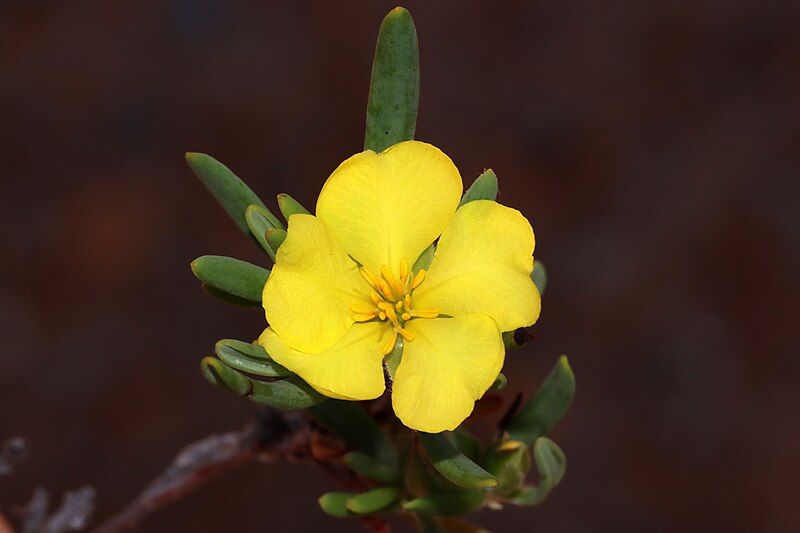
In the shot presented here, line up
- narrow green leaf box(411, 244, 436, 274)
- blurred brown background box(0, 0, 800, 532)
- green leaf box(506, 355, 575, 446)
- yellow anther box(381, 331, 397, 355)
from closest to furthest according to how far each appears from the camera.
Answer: yellow anther box(381, 331, 397, 355), narrow green leaf box(411, 244, 436, 274), green leaf box(506, 355, 575, 446), blurred brown background box(0, 0, 800, 532)

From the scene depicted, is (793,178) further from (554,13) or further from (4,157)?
(4,157)

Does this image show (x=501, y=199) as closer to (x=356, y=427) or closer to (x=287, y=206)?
(x=356, y=427)

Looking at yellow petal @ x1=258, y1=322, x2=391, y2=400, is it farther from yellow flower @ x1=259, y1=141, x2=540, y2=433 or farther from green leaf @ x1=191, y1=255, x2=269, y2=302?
green leaf @ x1=191, y1=255, x2=269, y2=302

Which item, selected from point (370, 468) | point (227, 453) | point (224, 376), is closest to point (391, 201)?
point (224, 376)

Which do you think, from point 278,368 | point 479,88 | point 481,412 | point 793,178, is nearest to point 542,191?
point 479,88

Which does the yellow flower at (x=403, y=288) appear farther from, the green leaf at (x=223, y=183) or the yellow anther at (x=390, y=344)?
the green leaf at (x=223, y=183)

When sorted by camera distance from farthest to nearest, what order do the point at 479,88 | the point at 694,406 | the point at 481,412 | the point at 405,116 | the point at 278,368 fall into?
the point at 479,88 < the point at 694,406 < the point at 481,412 < the point at 405,116 < the point at 278,368

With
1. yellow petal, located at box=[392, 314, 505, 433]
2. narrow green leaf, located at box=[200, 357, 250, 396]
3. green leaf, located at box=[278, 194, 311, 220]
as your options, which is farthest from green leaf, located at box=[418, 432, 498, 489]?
green leaf, located at box=[278, 194, 311, 220]
